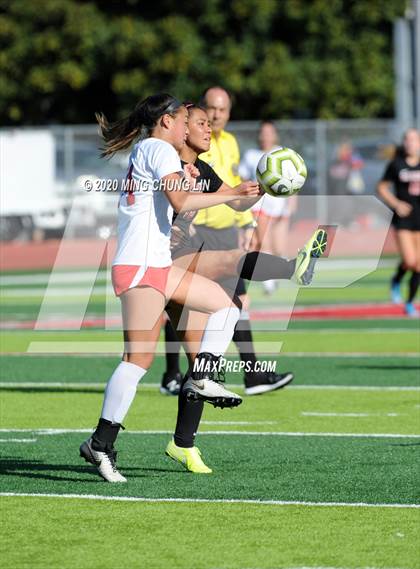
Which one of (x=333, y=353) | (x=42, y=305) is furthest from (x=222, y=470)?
(x=42, y=305)

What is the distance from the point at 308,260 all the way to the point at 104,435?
1609 millimetres

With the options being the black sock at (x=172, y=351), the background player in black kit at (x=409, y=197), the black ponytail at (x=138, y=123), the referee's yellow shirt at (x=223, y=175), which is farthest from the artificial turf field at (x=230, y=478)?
the background player in black kit at (x=409, y=197)

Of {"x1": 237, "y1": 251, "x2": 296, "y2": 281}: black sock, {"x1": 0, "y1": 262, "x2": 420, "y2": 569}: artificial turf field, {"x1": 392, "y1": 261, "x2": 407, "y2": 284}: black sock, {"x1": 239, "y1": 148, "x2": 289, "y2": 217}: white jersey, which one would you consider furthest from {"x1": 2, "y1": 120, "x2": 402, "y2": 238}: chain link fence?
{"x1": 237, "y1": 251, "x2": 296, "y2": 281}: black sock

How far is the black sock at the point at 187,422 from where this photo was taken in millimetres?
8211

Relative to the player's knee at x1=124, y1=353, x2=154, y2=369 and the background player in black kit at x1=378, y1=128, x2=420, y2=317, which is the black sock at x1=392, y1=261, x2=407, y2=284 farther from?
the player's knee at x1=124, y1=353, x2=154, y2=369

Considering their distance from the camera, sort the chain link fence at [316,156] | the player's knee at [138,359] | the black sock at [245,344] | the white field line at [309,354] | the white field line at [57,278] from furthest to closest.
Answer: the chain link fence at [316,156] → the white field line at [57,278] → the white field line at [309,354] → the black sock at [245,344] → the player's knee at [138,359]

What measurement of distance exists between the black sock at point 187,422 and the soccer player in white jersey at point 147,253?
10.6 inches

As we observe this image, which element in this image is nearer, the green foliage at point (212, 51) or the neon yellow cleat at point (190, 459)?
the neon yellow cleat at point (190, 459)

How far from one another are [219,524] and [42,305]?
14.3 m

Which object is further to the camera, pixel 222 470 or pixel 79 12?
pixel 79 12

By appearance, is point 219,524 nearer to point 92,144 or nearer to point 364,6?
point 92,144

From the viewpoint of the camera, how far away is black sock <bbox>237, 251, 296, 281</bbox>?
8625mm

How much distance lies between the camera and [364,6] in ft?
125

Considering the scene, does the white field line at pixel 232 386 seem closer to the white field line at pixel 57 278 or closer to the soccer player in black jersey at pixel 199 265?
the soccer player in black jersey at pixel 199 265
